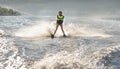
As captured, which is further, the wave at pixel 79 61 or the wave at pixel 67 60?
the wave at pixel 67 60

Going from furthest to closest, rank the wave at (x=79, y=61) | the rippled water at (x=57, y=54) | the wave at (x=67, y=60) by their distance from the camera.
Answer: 1. the rippled water at (x=57, y=54)
2. the wave at (x=67, y=60)
3. the wave at (x=79, y=61)

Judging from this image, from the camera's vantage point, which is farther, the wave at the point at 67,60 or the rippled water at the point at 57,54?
the rippled water at the point at 57,54

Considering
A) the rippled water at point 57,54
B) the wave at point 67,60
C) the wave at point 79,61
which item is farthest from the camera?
the rippled water at point 57,54

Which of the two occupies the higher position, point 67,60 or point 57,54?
point 67,60

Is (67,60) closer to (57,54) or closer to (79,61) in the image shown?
(79,61)

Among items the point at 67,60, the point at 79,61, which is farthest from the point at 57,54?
the point at 79,61

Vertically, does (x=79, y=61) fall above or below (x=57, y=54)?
above

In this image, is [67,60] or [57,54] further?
[57,54]

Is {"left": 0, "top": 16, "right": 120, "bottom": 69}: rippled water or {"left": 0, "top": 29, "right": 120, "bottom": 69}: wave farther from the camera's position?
{"left": 0, "top": 16, "right": 120, "bottom": 69}: rippled water

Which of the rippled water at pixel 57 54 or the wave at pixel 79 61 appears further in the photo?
the rippled water at pixel 57 54

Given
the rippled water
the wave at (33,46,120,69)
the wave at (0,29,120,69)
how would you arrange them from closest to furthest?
the wave at (33,46,120,69) → the wave at (0,29,120,69) → the rippled water

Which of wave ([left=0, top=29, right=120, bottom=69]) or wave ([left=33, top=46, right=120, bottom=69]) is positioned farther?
wave ([left=0, top=29, right=120, bottom=69])

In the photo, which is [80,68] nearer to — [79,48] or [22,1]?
[79,48]

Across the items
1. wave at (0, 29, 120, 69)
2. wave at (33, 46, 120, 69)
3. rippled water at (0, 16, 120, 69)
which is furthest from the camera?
rippled water at (0, 16, 120, 69)
